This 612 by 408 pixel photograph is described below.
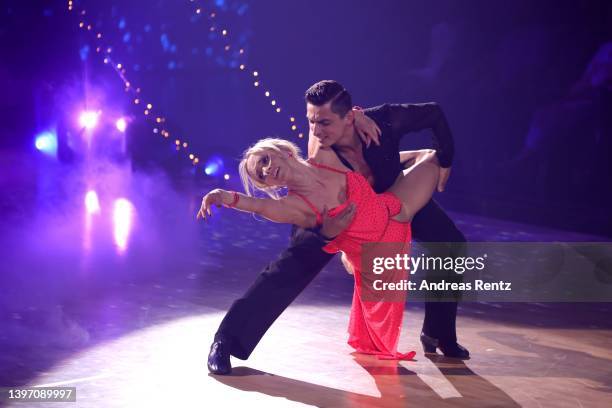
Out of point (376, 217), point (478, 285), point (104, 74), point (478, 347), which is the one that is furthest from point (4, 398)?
point (104, 74)

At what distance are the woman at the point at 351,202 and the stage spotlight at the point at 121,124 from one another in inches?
297

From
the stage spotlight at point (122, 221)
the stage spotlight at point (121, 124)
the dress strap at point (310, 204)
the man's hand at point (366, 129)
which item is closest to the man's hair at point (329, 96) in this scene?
the man's hand at point (366, 129)

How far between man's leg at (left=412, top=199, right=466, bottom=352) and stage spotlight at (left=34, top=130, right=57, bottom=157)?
7.31 m

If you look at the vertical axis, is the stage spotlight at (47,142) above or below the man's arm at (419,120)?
above

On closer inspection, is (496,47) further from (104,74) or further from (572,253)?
(104,74)

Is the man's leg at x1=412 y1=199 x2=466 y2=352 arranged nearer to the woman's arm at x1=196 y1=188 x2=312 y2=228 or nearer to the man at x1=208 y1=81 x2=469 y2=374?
the man at x1=208 y1=81 x2=469 y2=374

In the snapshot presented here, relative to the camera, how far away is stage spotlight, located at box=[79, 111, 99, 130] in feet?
33.9

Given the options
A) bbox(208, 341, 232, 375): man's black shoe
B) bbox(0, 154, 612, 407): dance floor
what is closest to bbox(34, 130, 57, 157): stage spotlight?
bbox(0, 154, 612, 407): dance floor

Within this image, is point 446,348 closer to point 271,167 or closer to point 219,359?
point 219,359

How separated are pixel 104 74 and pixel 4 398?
7.66m

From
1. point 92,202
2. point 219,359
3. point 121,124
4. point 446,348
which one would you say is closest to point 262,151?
point 219,359

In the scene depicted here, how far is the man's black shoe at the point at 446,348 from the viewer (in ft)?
12.1

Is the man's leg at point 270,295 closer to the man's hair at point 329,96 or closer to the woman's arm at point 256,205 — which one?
the woman's arm at point 256,205

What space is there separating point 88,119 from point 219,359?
7.54m
